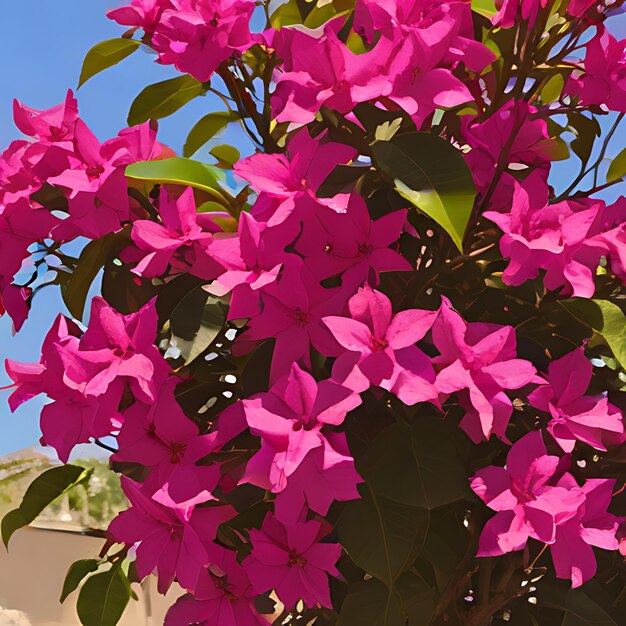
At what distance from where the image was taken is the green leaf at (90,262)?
0.70 meters

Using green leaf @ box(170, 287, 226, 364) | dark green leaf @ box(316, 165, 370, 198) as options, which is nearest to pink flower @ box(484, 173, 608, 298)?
dark green leaf @ box(316, 165, 370, 198)

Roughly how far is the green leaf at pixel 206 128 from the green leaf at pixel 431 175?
0.38m

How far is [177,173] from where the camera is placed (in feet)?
2.19

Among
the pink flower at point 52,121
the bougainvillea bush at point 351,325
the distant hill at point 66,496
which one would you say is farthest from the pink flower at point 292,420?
the distant hill at point 66,496

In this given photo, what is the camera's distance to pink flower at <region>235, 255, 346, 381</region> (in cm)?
58

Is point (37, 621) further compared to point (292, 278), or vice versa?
point (37, 621)

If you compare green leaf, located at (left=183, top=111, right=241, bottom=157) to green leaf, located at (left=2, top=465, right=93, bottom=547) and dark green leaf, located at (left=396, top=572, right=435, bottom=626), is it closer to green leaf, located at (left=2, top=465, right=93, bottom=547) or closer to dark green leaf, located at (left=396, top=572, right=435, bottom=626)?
green leaf, located at (left=2, top=465, right=93, bottom=547)

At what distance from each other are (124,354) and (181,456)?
0.29 feet

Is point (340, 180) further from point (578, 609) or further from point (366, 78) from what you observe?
point (578, 609)

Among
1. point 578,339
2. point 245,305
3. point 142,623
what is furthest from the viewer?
point 142,623

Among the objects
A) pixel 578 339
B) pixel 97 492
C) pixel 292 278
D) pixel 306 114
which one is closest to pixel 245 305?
pixel 292 278

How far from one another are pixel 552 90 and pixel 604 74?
197mm

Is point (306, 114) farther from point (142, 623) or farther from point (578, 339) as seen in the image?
point (142, 623)

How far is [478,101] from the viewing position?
2.46 ft
